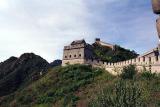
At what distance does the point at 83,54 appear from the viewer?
372 ft

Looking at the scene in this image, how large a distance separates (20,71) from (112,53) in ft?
100

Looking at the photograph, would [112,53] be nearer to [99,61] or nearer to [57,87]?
[99,61]

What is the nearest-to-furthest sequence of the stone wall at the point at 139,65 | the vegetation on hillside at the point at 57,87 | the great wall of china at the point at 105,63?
1. the stone wall at the point at 139,65
2. the great wall of china at the point at 105,63
3. the vegetation on hillside at the point at 57,87

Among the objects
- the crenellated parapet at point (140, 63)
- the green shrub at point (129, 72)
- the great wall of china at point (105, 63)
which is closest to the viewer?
the green shrub at point (129, 72)

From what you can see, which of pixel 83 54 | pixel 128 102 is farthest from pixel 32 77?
pixel 128 102

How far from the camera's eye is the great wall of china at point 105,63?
94438mm

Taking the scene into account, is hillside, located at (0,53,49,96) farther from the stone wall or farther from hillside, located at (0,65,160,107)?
the stone wall

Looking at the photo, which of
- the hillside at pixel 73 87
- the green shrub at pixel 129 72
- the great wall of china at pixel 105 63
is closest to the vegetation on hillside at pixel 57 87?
the hillside at pixel 73 87

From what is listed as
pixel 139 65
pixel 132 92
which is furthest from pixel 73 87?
pixel 132 92

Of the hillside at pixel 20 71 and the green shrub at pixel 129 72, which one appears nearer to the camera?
the green shrub at pixel 129 72

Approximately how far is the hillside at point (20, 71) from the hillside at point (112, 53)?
17351 millimetres

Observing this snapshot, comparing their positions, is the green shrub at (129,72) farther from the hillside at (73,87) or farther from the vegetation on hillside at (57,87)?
the vegetation on hillside at (57,87)

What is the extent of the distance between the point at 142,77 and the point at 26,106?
1167 inches

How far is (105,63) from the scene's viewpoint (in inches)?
4154
